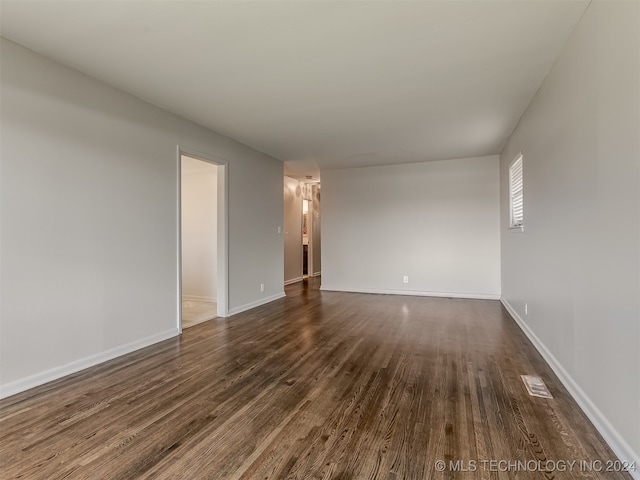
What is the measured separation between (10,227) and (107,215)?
716mm

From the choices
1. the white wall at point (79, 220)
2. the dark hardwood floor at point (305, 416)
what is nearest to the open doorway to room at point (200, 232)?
the white wall at point (79, 220)

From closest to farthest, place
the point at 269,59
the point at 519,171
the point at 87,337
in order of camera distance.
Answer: the point at 269,59, the point at 87,337, the point at 519,171

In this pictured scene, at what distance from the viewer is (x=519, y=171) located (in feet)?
13.0

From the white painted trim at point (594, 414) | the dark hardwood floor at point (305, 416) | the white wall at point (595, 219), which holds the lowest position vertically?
the dark hardwood floor at point (305, 416)

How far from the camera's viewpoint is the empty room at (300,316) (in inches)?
63.7

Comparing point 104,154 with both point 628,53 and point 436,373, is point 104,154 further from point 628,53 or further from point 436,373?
point 628,53

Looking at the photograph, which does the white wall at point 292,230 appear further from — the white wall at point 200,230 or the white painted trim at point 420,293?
the white wall at point 200,230

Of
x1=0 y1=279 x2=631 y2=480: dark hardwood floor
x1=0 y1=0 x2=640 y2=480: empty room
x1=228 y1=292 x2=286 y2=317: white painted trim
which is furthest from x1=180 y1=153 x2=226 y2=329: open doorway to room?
x1=0 y1=279 x2=631 y2=480: dark hardwood floor

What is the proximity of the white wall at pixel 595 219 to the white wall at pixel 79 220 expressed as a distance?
363cm

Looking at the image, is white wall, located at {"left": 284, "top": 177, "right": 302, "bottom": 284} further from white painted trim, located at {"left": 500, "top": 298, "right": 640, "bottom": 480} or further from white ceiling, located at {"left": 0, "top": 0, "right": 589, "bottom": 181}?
white painted trim, located at {"left": 500, "top": 298, "right": 640, "bottom": 480}

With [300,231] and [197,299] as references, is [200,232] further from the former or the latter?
[300,231]

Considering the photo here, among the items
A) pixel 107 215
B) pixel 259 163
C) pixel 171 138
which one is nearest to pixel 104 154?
pixel 107 215

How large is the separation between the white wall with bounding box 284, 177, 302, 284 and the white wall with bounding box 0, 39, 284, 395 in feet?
12.5

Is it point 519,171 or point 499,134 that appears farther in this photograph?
point 499,134
